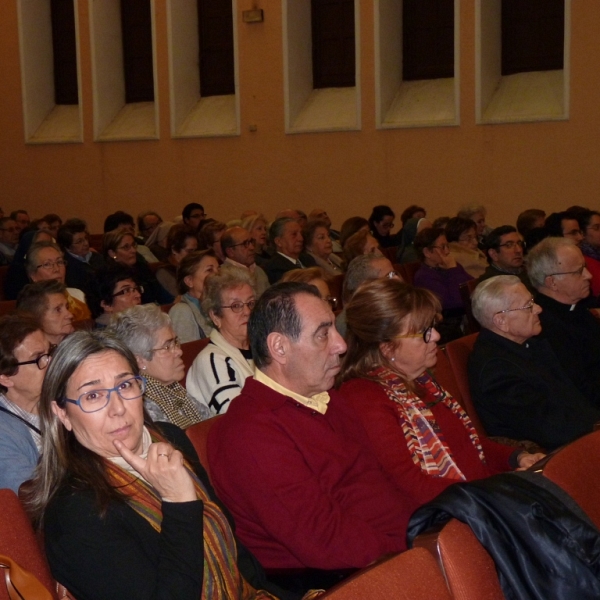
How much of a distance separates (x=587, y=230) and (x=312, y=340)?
5.26 metres

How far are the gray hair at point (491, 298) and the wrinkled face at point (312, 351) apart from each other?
4.59ft

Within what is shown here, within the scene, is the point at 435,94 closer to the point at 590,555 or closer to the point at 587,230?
the point at 587,230

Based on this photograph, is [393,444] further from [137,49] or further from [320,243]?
[137,49]

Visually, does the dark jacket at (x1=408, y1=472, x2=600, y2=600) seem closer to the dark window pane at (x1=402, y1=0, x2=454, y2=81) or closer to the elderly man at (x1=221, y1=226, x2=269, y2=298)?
the elderly man at (x1=221, y1=226, x2=269, y2=298)

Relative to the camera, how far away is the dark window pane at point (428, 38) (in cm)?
1085

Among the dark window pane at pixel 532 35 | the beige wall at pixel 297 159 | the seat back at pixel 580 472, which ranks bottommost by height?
the seat back at pixel 580 472

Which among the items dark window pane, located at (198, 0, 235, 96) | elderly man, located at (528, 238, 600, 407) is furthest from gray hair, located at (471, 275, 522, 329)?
dark window pane, located at (198, 0, 235, 96)

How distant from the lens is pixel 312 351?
2477 mm

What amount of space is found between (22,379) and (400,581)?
5.70 feet

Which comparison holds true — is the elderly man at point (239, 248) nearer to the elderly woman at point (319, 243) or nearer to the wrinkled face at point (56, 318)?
the elderly woman at point (319, 243)

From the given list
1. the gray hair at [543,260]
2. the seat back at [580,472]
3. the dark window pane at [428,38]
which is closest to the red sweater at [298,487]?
the seat back at [580,472]

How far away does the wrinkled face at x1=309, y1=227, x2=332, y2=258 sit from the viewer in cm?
757

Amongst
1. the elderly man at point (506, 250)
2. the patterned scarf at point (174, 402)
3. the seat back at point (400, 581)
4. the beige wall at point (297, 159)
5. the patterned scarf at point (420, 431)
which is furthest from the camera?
the beige wall at point (297, 159)

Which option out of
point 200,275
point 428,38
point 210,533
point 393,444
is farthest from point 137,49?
point 210,533
